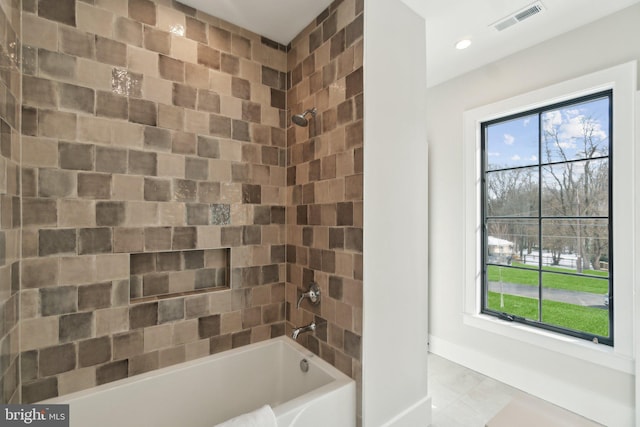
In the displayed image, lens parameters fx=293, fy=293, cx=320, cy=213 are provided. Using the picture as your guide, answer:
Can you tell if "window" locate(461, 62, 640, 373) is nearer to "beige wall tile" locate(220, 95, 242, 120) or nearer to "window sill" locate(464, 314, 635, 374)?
"window sill" locate(464, 314, 635, 374)

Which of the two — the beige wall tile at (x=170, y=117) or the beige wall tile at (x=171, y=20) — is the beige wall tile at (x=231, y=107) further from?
the beige wall tile at (x=171, y=20)

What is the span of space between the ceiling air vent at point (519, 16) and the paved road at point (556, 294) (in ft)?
6.78

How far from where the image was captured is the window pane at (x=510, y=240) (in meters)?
2.55

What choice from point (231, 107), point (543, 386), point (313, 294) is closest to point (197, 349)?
point (313, 294)

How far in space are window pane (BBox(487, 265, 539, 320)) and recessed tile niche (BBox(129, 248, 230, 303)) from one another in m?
2.41

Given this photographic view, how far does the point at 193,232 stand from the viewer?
6.21 ft

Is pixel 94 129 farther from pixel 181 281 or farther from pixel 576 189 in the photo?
pixel 576 189

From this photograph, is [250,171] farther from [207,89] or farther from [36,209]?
[36,209]

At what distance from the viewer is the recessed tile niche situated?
5.80 feet

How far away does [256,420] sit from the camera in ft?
4.19

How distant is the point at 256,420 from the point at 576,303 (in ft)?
8.16

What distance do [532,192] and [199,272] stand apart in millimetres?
2774

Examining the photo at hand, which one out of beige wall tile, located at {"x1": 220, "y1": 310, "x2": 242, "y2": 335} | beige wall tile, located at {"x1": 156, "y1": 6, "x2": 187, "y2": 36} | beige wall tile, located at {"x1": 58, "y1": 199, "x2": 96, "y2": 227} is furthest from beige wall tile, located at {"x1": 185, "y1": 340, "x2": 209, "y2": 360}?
beige wall tile, located at {"x1": 156, "y1": 6, "x2": 187, "y2": 36}

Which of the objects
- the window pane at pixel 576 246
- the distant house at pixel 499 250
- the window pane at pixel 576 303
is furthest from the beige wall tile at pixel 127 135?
the window pane at pixel 576 303
